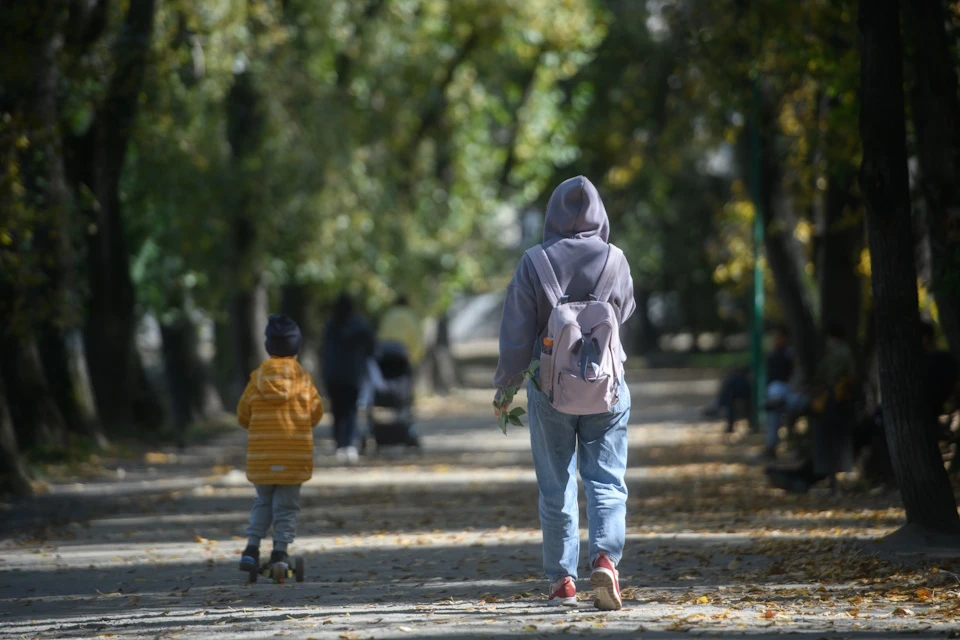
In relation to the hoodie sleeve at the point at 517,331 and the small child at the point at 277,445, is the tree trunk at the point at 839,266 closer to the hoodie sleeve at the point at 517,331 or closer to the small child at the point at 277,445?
the small child at the point at 277,445

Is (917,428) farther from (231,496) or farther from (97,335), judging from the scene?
(97,335)

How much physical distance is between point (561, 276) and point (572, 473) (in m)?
1.00

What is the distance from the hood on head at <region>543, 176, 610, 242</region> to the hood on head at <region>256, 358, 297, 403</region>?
2.37 meters

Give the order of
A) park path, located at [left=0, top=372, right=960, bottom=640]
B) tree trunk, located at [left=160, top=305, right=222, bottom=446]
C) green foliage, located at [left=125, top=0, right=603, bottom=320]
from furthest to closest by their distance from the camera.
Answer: tree trunk, located at [left=160, top=305, right=222, bottom=446], green foliage, located at [left=125, top=0, right=603, bottom=320], park path, located at [left=0, top=372, right=960, bottom=640]

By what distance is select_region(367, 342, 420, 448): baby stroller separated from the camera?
21.0 metres

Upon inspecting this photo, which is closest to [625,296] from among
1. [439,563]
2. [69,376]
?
[439,563]

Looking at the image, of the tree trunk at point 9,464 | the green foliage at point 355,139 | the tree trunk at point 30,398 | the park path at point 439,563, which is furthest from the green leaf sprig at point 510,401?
the green foliage at point 355,139

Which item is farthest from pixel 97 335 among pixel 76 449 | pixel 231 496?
pixel 231 496

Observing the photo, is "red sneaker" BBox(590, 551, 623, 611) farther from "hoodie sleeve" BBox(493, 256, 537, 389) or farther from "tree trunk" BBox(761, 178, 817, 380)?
"tree trunk" BBox(761, 178, 817, 380)

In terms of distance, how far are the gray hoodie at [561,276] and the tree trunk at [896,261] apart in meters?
2.64

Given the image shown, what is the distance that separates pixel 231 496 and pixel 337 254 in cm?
1290

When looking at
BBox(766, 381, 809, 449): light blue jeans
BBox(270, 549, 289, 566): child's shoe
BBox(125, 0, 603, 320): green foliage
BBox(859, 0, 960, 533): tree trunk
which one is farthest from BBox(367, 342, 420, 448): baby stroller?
BBox(859, 0, 960, 533): tree trunk

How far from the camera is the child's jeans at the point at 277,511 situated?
31.2 feet

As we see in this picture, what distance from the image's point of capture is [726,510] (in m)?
13.5
